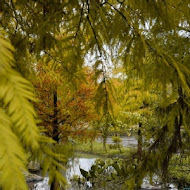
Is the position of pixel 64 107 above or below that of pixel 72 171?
above

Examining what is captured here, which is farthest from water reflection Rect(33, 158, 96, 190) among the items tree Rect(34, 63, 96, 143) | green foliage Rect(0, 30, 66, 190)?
green foliage Rect(0, 30, 66, 190)

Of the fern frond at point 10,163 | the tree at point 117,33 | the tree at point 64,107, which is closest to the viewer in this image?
the fern frond at point 10,163

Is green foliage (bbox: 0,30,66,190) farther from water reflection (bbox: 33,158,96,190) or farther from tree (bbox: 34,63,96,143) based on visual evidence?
water reflection (bbox: 33,158,96,190)

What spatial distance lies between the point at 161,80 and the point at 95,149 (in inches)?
589

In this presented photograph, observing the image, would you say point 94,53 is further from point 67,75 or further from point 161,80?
point 161,80

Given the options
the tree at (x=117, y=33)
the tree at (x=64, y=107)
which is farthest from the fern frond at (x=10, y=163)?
the tree at (x=64, y=107)

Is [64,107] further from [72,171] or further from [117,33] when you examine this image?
[72,171]

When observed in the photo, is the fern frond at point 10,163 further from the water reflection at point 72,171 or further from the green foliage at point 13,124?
the water reflection at point 72,171

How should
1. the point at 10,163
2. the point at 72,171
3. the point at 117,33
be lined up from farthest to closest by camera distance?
the point at 72,171 < the point at 117,33 < the point at 10,163

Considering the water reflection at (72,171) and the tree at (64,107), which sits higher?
the tree at (64,107)

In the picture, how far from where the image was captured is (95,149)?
52.7ft

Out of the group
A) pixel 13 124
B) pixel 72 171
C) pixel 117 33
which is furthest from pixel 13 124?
pixel 72 171

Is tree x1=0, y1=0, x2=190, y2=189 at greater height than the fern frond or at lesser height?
greater

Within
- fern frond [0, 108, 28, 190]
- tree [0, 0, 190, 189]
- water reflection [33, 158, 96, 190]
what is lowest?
water reflection [33, 158, 96, 190]
